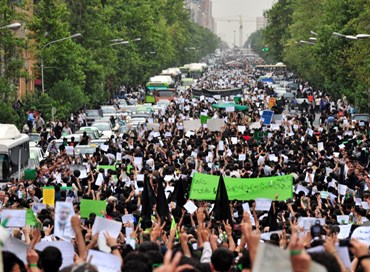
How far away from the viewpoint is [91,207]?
16578 mm

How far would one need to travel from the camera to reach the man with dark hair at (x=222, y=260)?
8883 mm

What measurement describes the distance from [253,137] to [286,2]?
83.2m

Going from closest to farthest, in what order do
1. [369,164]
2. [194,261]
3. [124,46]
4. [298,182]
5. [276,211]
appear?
[194,261]
[276,211]
[298,182]
[369,164]
[124,46]

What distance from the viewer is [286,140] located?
107 feet

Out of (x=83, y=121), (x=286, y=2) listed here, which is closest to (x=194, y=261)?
(x=83, y=121)

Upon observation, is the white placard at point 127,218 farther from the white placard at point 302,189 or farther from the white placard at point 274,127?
the white placard at point 274,127

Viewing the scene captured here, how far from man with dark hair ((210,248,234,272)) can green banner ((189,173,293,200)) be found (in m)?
10.6

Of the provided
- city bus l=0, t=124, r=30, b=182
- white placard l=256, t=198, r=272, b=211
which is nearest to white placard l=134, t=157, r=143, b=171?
city bus l=0, t=124, r=30, b=182

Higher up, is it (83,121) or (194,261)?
(194,261)

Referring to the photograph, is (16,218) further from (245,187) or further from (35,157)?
(35,157)

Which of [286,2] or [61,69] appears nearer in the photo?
[61,69]

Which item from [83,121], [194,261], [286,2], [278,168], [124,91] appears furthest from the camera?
[286,2]

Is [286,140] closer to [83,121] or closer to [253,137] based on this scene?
[253,137]

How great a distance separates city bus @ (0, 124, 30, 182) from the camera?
2844 centimetres
